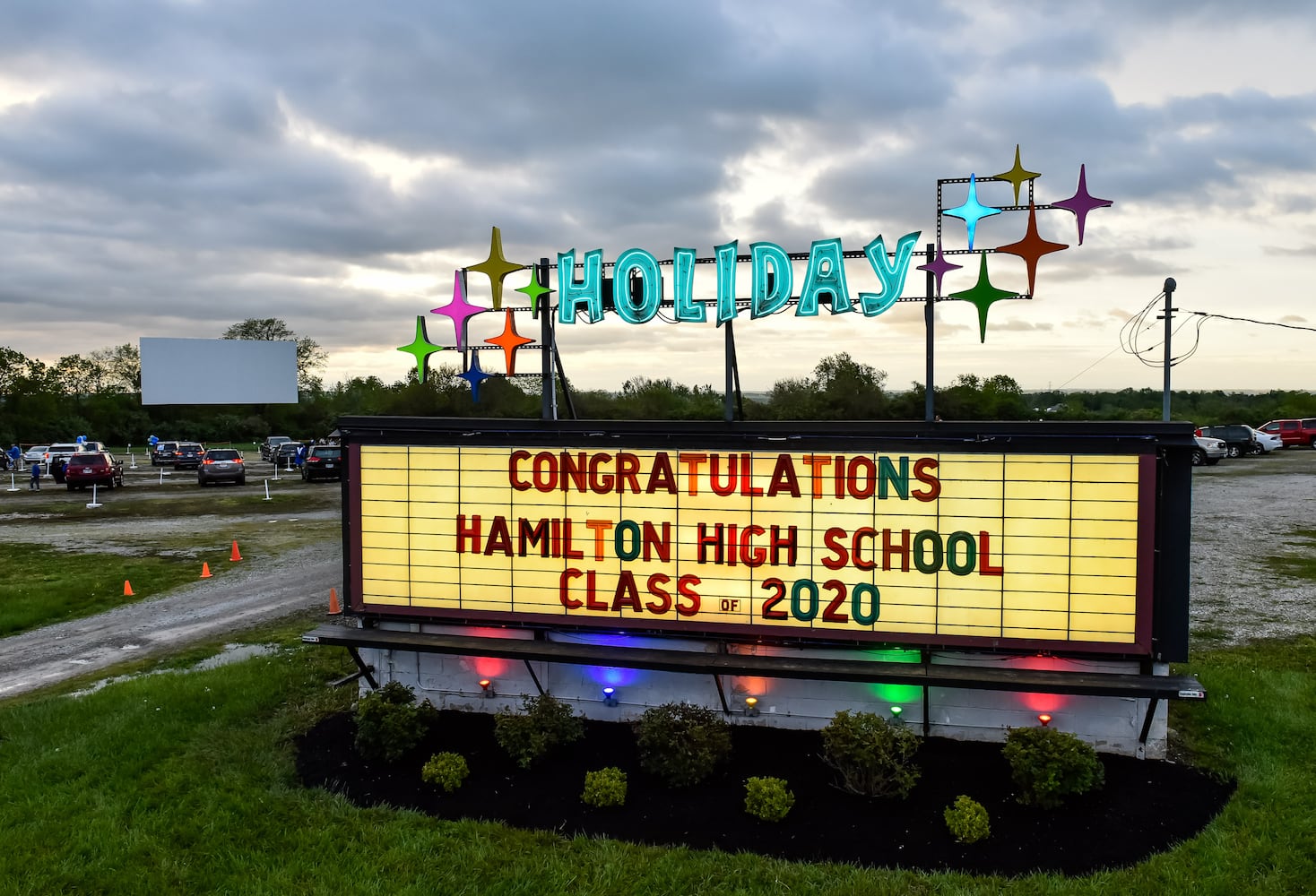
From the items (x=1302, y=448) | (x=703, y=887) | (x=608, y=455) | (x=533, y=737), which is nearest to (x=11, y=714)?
(x=533, y=737)

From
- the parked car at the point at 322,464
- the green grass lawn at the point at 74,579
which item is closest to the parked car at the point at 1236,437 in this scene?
the parked car at the point at 322,464

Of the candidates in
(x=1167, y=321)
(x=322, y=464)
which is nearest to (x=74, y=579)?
(x=322, y=464)

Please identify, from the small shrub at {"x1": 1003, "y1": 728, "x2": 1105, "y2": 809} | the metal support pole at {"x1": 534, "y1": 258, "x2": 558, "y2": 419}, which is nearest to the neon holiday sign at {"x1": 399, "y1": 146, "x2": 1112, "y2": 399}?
the metal support pole at {"x1": 534, "y1": 258, "x2": 558, "y2": 419}

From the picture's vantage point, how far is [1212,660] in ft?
38.1

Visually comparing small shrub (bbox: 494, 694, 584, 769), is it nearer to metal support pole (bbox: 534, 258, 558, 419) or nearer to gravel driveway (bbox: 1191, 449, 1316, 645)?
metal support pole (bbox: 534, 258, 558, 419)

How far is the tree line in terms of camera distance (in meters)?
51.8

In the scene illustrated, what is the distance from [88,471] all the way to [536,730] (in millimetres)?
41215

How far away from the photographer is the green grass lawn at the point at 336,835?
249 inches

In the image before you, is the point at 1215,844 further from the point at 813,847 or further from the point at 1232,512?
the point at 1232,512

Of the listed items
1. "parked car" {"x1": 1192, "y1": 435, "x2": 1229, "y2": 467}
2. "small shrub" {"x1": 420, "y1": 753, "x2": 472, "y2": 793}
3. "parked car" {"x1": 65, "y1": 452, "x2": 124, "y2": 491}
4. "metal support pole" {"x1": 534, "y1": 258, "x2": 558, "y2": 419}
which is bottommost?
"small shrub" {"x1": 420, "y1": 753, "x2": 472, "y2": 793}

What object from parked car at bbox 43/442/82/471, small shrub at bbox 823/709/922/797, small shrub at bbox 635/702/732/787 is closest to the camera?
small shrub at bbox 823/709/922/797

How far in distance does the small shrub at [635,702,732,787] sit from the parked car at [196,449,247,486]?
1576 inches

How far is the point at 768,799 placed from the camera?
719cm

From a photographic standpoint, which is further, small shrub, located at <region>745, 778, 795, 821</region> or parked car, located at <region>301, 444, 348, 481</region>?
parked car, located at <region>301, 444, 348, 481</region>
